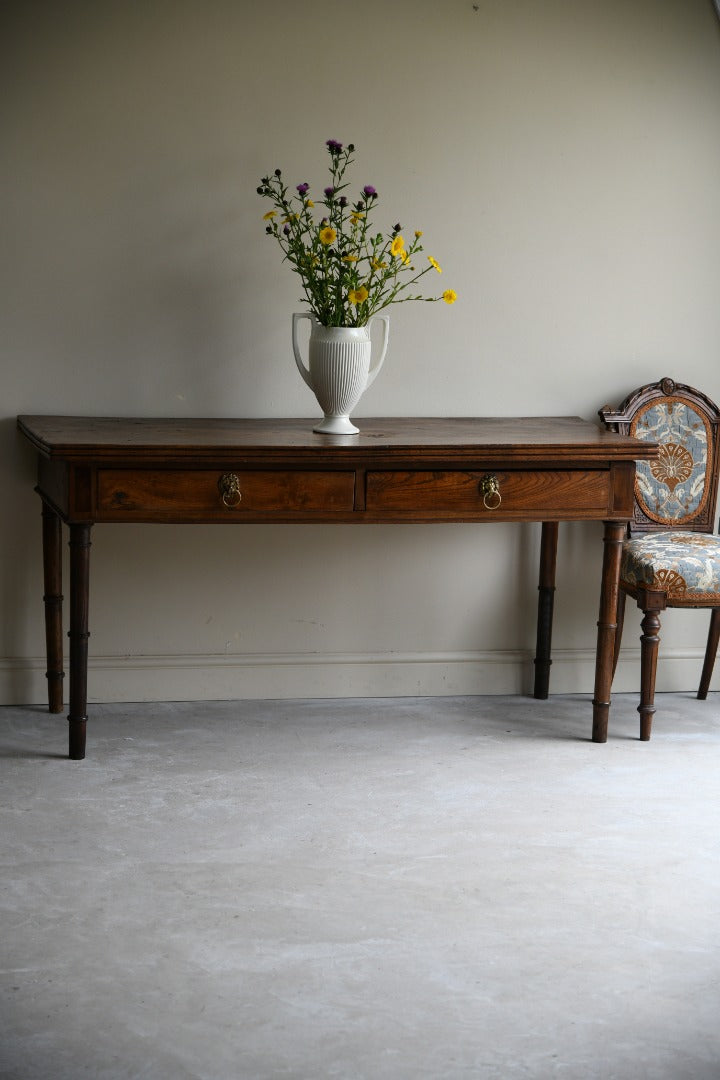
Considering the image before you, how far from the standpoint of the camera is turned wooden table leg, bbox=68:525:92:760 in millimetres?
2836

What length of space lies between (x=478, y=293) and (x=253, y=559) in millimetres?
974

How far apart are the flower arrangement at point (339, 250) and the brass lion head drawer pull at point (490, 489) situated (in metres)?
0.50

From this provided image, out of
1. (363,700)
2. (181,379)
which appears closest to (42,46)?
(181,379)

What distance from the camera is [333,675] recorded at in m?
3.47

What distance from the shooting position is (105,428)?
3088 millimetres

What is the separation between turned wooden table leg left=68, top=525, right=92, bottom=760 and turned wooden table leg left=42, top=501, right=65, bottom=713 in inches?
12.9

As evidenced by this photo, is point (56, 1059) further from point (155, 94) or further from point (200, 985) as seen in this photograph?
point (155, 94)

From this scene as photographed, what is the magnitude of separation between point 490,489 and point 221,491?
2.08ft

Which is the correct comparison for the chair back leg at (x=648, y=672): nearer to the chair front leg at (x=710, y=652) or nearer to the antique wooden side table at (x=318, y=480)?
the antique wooden side table at (x=318, y=480)

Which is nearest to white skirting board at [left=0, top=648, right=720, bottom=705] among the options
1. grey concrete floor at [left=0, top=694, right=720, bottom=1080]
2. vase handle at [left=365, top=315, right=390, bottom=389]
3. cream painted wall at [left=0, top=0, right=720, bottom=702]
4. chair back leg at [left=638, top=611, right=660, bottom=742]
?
cream painted wall at [left=0, top=0, right=720, bottom=702]

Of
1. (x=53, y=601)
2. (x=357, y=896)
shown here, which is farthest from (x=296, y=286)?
(x=357, y=896)

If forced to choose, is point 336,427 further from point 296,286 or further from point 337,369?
point 296,286

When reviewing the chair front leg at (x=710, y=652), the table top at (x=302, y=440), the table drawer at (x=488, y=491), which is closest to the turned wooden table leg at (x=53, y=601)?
the table top at (x=302, y=440)

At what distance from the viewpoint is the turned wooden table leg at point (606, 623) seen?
305 cm
